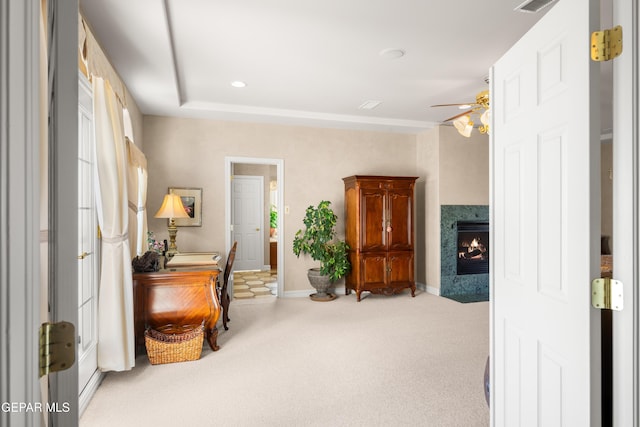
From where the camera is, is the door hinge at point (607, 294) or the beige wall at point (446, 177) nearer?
the door hinge at point (607, 294)

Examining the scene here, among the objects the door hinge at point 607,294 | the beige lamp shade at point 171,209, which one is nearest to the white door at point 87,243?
Result: the beige lamp shade at point 171,209

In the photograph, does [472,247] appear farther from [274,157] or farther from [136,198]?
[136,198]

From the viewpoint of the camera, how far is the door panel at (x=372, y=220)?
548 cm

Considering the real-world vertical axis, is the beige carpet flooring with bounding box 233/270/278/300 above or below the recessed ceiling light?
below

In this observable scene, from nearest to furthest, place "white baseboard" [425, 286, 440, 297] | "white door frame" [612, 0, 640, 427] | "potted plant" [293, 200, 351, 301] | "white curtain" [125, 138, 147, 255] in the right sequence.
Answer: "white door frame" [612, 0, 640, 427] → "white curtain" [125, 138, 147, 255] → "potted plant" [293, 200, 351, 301] → "white baseboard" [425, 286, 440, 297]

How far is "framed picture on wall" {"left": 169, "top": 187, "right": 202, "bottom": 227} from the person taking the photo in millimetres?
5273

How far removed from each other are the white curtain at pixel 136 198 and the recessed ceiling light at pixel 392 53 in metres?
2.52

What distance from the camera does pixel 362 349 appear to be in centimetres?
351

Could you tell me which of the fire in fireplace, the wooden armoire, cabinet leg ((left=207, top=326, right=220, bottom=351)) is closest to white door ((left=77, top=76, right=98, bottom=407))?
cabinet leg ((left=207, top=326, right=220, bottom=351))

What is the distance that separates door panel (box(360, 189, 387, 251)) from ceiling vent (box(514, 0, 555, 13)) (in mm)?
3136

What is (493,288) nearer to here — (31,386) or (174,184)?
(31,386)

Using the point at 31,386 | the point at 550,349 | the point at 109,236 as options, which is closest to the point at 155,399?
the point at 109,236

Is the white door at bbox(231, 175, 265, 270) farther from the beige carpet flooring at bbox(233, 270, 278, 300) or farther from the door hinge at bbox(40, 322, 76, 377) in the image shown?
the door hinge at bbox(40, 322, 76, 377)

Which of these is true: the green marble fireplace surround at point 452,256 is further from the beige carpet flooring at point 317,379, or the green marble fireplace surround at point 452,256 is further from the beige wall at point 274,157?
the beige carpet flooring at point 317,379
